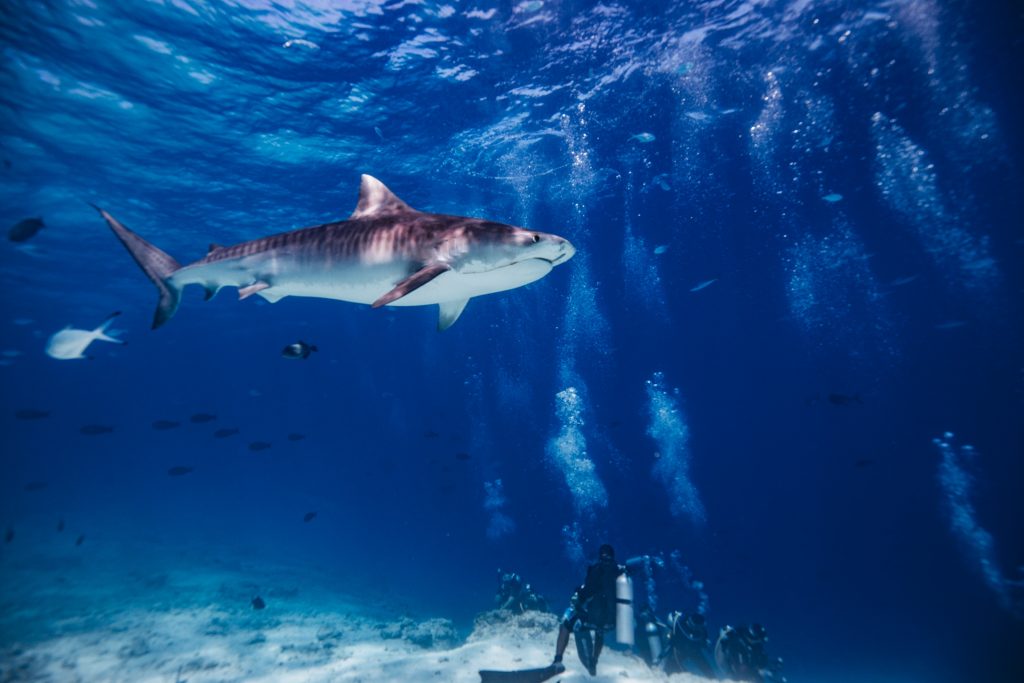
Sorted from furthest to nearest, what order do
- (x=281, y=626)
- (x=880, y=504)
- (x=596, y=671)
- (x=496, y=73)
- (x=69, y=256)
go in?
(x=880, y=504)
(x=69, y=256)
(x=281, y=626)
(x=496, y=73)
(x=596, y=671)

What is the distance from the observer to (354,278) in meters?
3.84

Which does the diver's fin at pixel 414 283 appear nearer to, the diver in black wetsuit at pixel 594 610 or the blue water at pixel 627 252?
the diver in black wetsuit at pixel 594 610

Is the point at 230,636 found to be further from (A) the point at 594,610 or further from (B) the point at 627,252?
(B) the point at 627,252

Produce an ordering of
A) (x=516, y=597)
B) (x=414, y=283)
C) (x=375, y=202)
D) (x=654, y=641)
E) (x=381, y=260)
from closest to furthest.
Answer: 1. (x=414, y=283)
2. (x=381, y=260)
3. (x=375, y=202)
4. (x=654, y=641)
5. (x=516, y=597)

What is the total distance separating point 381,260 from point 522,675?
660 cm

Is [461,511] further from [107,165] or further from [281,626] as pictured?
[107,165]

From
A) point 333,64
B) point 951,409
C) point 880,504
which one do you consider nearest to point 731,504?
point 880,504

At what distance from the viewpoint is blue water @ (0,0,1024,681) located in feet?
43.7

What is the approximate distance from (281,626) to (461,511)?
32653 mm

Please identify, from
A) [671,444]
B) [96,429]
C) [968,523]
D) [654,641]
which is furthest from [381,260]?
[671,444]

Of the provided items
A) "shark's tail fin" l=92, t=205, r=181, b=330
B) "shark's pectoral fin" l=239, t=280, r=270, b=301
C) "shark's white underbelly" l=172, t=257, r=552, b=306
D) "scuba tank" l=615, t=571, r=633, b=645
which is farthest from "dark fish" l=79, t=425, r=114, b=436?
"scuba tank" l=615, t=571, r=633, b=645

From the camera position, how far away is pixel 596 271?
3238 centimetres

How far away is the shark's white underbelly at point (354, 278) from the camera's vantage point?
11.5 ft

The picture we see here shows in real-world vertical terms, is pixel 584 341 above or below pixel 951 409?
above
